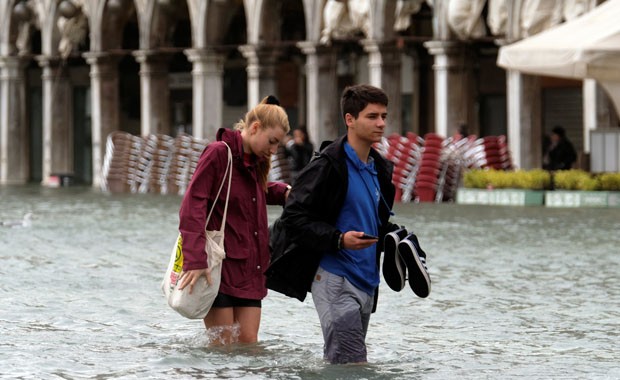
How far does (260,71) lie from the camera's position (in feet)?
114

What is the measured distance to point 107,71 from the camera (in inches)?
1554

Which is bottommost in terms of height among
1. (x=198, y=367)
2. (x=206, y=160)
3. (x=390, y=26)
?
(x=198, y=367)

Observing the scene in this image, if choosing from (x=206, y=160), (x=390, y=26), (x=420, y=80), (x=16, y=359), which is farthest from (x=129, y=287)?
(x=420, y=80)

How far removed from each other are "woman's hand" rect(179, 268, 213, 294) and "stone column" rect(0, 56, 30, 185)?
34.0 meters

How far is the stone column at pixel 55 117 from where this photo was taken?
41.1m

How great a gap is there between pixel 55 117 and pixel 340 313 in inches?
1344

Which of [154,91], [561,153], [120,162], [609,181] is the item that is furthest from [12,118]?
[609,181]

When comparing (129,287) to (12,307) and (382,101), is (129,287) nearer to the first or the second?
(12,307)

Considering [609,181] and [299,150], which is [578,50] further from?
[299,150]

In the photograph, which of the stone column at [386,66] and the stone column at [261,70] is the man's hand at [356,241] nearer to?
the stone column at [386,66]

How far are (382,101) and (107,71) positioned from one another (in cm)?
3170

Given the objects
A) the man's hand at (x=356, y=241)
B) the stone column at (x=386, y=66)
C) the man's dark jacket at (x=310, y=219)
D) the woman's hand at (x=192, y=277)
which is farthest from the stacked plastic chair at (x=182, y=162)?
the man's hand at (x=356, y=241)

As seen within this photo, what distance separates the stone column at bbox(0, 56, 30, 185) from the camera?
1668 inches

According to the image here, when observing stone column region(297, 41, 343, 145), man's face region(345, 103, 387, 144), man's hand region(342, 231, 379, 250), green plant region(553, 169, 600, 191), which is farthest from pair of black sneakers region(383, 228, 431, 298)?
stone column region(297, 41, 343, 145)
